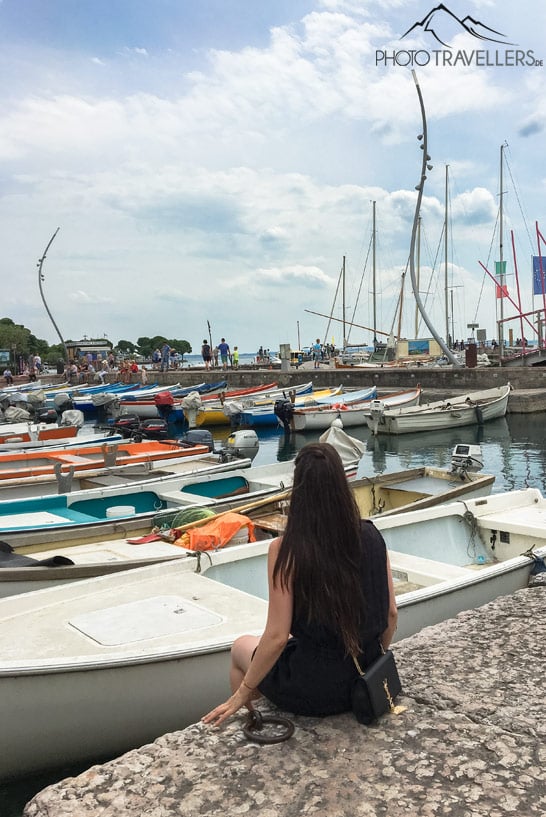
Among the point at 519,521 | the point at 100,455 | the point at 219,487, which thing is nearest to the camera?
the point at 519,521

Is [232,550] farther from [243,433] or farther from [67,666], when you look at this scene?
[243,433]

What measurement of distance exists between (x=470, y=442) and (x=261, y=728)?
1978cm

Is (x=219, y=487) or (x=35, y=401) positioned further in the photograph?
(x=35, y=401)

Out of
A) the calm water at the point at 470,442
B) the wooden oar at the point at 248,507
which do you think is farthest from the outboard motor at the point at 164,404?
the wooden oar at the point at 248,507

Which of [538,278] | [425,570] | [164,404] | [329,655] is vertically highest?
[538,278]

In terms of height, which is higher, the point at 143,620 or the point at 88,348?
the point at 88,348

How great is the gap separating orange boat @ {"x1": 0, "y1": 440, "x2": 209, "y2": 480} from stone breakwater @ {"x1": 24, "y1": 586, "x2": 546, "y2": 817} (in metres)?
8.58

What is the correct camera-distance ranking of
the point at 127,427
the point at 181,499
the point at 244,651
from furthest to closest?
the point at 127,427 → the point at 181,499 → the point at 244,651

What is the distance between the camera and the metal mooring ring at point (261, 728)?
109 inches

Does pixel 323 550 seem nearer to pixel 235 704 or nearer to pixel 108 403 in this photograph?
pixel 235 704

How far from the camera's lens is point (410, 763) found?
2633mm

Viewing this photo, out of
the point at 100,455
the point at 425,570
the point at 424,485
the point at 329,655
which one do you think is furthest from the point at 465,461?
the point at 329,655

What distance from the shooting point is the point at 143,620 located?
476 cm

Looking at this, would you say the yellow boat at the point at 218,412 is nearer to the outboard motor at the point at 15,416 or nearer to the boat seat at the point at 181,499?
the outboard motor at the point at 15,416
